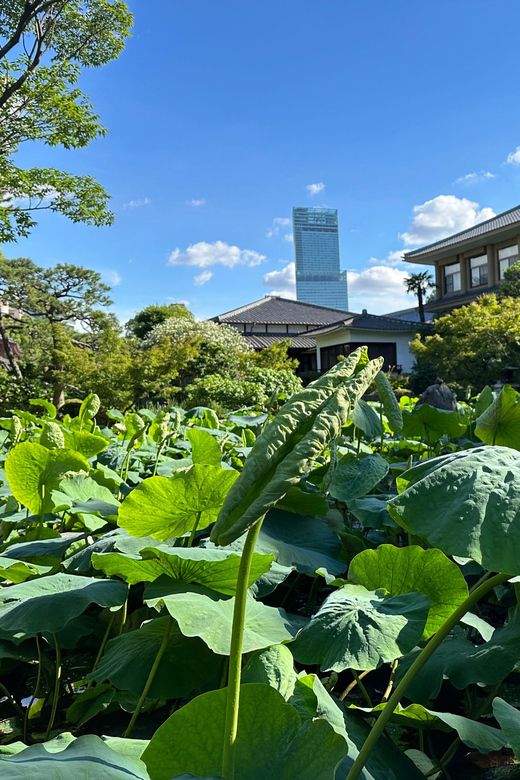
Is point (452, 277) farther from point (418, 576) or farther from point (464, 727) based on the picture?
point (464, 727)

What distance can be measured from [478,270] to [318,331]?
689cm

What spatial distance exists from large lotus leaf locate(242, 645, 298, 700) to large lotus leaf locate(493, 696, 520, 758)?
7.6 inches

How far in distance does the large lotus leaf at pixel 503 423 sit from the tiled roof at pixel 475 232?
69.5ft

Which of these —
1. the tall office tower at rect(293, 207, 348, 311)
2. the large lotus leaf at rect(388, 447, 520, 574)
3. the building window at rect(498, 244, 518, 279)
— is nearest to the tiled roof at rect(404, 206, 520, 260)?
the building window at rect(498, 244, 518, 279)

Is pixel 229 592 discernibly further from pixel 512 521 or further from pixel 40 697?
pixel 40 697

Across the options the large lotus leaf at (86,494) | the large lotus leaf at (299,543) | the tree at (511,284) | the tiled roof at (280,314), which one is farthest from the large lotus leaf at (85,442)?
the tiled roof at (280,314)

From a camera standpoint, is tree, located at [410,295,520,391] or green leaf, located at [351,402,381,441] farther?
tree, located at [410,295,520,391]

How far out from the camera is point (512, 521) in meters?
0.41

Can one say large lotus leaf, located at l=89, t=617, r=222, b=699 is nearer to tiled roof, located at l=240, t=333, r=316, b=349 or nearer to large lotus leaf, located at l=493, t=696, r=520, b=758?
large lotus leaf, located at l=493, t=696, r=520, b=758

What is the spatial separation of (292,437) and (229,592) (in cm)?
43

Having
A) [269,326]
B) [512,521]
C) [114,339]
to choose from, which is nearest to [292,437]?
[512,521]

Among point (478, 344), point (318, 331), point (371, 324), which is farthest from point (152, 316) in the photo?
point (478, 344)

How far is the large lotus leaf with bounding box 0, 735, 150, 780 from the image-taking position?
1.13 ft

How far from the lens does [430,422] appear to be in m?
1.57
